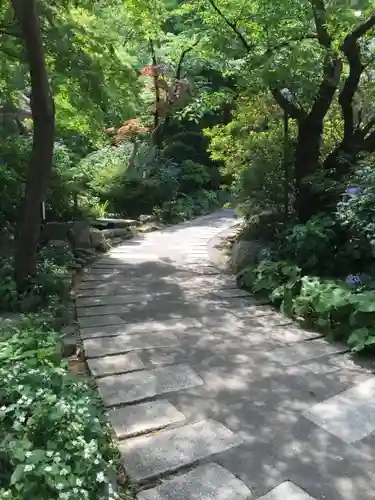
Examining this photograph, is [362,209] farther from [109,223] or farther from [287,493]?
[109,223]

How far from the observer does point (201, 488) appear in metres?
2.16

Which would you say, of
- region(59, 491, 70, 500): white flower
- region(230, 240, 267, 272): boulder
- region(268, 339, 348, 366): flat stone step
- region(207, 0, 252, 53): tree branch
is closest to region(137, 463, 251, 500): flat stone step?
region(59, 491, 70, 500): white flower

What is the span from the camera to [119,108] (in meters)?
6.68

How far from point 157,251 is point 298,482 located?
21.4ft

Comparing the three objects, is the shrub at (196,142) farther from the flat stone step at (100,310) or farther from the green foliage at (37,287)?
the flat stone step at (100,310)

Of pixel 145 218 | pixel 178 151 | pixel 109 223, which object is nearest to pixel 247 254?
pixel 109 223

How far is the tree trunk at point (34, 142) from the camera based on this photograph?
13.5 ft

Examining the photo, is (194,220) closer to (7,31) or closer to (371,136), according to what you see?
(371,136)

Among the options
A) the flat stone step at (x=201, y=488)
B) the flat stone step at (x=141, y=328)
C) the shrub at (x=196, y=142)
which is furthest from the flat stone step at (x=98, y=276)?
the shrub at (x=196, y=142)

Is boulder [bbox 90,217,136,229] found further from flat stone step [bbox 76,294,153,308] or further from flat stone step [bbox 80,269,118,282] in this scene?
flat stone step [bbox 76,294,153,308]

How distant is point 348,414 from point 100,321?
100 inches

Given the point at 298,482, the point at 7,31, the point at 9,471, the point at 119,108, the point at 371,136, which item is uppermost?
the point at 7,31

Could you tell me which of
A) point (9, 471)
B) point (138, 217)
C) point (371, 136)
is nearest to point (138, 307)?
point (9, 471)

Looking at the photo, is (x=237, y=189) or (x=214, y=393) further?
(x=237, y=189)
